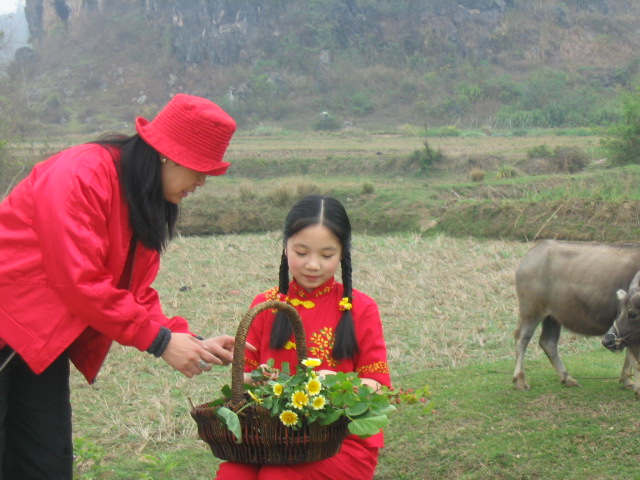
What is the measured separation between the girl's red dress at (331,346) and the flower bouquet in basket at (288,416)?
0.70 feet

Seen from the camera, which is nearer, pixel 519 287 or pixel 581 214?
pixel 519 287

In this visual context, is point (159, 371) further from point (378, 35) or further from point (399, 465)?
point (378, 35)

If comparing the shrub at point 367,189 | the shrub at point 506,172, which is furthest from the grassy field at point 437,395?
the shrub at point 506,172

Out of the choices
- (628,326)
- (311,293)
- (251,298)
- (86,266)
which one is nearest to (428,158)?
(251,298)

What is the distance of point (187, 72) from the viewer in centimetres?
5434

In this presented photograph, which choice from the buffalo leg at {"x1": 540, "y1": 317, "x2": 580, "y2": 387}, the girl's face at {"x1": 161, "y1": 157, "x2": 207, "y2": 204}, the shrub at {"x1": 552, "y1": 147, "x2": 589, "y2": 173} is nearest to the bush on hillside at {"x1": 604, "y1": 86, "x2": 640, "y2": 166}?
the shrub at {"x1": 552, "y1": 147, "x2": 589, "y2": 173}

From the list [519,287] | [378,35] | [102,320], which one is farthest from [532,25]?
[102,320]

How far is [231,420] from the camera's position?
295 centimetres

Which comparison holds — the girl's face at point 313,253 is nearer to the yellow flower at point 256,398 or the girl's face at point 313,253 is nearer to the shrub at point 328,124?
the yellow flower at point 256,398

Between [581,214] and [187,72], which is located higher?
[581,214]

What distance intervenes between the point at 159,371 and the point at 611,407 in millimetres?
4107

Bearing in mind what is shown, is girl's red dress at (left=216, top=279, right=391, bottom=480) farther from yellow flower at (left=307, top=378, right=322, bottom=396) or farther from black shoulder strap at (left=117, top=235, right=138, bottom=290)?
black shoulder strap at (left=117, top=235, right=138, bottom=290)

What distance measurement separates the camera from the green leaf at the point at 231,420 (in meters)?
2.94

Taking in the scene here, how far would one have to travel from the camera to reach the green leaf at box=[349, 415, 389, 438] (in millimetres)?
3012
